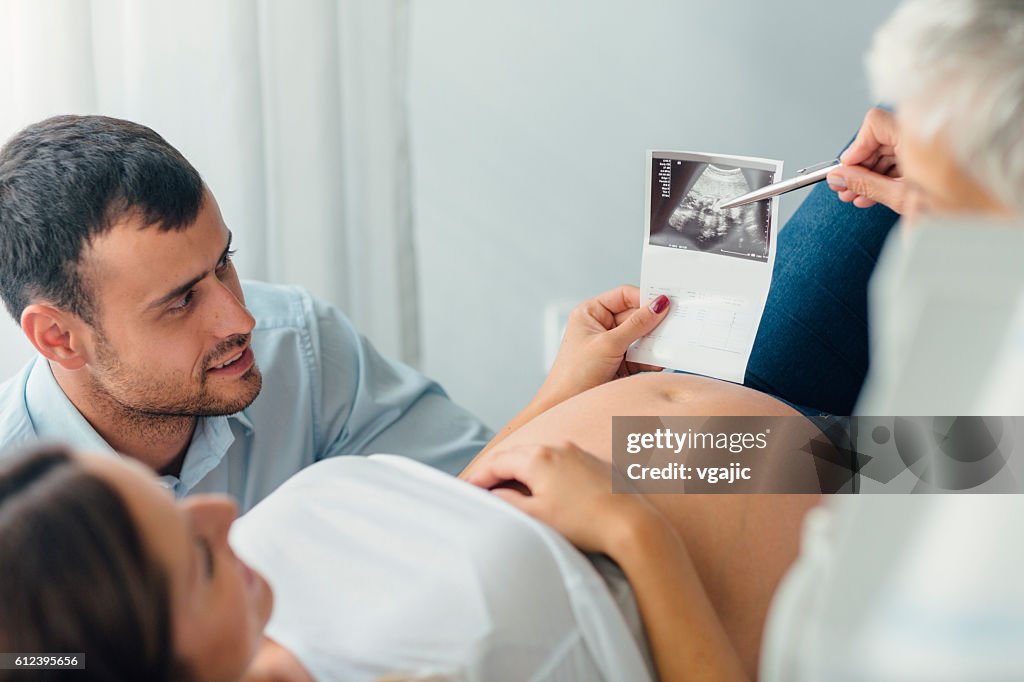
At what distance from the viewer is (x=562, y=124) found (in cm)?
225

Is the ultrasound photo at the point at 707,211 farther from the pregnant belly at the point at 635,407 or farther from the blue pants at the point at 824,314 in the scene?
the blue pants at the point at 824,314

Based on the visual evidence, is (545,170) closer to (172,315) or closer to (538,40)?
(538,40)

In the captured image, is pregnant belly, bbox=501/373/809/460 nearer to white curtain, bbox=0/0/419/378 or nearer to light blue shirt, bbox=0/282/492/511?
light blue shirt, bbox=0/282/492/511

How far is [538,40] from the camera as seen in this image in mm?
2188

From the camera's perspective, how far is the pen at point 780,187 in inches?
45.5

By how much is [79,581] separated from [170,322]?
27.9 inches

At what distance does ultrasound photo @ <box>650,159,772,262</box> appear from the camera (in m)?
1.20

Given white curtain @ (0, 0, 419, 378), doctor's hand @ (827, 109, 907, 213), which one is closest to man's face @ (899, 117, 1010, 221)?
doctor's hand @ (827, 109, 907, 213)

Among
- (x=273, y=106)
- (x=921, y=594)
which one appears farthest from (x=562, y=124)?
(x=921, y=594)

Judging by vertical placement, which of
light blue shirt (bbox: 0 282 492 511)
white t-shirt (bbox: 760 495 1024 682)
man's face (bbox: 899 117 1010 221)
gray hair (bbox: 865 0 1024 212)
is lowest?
light blue shirt (bbox: 0 282 492 511)

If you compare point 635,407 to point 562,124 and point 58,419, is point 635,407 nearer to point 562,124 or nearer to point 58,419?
point 58,419

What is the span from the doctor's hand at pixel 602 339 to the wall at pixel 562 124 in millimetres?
955

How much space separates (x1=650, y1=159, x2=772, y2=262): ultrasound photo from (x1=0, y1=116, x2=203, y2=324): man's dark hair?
1.92ft

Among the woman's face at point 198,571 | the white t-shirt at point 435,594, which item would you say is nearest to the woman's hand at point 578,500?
the white t-shirt at point 435,594
